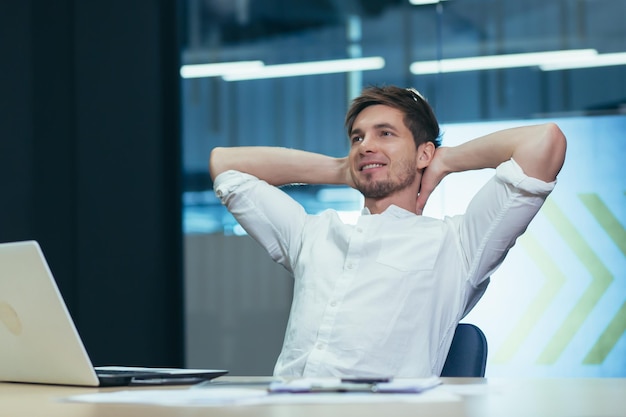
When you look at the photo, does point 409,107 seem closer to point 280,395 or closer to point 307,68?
point 280,395

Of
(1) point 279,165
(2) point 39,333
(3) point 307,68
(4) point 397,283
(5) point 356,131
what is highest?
(3) point 307,68

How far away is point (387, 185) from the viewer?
237cm

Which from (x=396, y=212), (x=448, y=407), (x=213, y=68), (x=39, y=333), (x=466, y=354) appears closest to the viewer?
(x=448, y=407)

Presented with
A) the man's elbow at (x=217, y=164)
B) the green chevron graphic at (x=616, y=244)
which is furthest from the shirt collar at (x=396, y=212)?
the green chevron graphic at (x=616, y=244)

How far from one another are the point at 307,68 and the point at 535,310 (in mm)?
1602

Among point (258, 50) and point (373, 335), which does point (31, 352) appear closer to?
point (373, 335)

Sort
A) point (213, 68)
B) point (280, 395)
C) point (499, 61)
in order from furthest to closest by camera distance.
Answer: point (213, 68) → point (499, 61) → point (280, 395)

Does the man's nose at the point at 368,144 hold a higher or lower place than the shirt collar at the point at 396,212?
higher

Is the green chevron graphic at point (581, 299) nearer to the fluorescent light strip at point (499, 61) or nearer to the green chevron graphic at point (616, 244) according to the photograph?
the green chevron graphic at point (616, 244)

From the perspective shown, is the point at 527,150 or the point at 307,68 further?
the point at 307,68

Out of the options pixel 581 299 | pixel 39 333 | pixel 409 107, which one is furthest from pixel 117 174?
pixel 39 333

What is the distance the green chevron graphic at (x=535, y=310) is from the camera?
156 inches

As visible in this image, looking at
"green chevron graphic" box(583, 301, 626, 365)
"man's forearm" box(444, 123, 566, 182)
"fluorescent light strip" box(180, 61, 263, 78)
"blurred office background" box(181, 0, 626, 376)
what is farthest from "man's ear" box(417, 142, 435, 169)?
"fluorescent light strip" box(180, 61, 263, 78)

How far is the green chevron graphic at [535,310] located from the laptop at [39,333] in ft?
8.86
